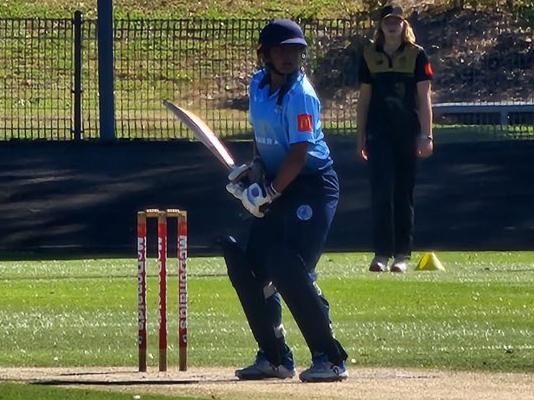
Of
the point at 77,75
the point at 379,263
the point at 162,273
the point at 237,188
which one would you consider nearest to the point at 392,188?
the point at 379,263

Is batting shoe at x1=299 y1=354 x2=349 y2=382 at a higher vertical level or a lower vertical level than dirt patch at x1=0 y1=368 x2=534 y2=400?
higher

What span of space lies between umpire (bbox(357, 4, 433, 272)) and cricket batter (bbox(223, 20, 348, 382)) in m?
4.40

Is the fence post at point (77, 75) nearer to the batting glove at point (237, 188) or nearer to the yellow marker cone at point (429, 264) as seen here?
the yellow marker cone at point (429, 264)

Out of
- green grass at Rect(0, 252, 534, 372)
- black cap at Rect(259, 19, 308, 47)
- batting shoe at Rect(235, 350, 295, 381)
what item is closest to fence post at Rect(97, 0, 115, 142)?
green grass at Rect(0, 252, 534, 372)

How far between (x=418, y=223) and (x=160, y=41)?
4814 millimetres

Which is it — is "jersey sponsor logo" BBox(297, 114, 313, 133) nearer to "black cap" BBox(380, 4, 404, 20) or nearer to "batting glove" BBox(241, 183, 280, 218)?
"batting glove" BBox(241, 183, 280, 218)

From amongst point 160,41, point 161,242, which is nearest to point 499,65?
point 160,41

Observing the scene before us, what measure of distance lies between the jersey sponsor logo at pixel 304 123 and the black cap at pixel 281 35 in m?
0.41

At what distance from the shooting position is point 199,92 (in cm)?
2191

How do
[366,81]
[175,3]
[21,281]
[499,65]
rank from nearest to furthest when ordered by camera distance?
[366,81] < [21,281] < [499,65] < [175,3]

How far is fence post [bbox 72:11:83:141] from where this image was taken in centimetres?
2006

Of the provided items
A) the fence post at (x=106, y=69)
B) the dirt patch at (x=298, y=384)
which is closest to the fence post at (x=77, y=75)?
the fence post at (x=106, y=69)

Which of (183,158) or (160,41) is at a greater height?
(160,41)

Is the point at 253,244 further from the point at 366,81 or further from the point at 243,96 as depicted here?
the point at 243,96
